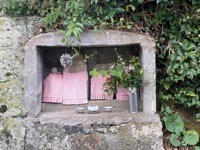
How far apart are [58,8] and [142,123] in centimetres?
140

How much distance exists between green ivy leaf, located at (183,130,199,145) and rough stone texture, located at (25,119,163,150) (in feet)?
0.92

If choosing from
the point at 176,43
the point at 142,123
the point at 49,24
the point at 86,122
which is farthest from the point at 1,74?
the point at 176,43

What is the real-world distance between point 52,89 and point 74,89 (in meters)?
0.25

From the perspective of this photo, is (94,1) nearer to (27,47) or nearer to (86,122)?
(27,47)

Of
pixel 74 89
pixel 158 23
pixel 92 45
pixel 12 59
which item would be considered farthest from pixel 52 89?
pixel 158 23

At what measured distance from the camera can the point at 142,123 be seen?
298cm

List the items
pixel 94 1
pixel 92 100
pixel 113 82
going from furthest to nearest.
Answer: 1. pixel 92 100
2. pixel 113 82
3. pixel 94 1

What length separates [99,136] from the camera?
2.97 m

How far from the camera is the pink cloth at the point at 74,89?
11.3 ft

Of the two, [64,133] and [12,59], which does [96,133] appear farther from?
[12,59]

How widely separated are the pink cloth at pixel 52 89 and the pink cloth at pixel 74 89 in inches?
2.4

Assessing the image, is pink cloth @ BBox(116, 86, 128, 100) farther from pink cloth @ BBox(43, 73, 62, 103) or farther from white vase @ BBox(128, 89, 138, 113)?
pink cloth @ BBox(43, 73, 62, 103)

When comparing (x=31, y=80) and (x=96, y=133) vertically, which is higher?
(x=31, y=80)

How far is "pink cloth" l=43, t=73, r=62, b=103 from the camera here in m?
3.44
